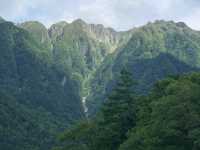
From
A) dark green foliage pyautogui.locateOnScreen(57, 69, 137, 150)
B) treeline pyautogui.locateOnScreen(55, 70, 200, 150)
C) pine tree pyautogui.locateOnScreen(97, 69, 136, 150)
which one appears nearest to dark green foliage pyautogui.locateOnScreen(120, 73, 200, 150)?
treeline pyautogui.locateOnScreen(55, 70, 200, 150)

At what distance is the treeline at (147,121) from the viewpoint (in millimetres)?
35781

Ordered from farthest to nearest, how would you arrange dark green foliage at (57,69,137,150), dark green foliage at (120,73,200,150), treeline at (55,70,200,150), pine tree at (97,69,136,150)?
1. dark green foliage at (57,69,137,150)
2. pine tree at (97,69,136,150)
3. treeline at (55,70,200,150)
4. dark green foliage at (120,73,200,150)

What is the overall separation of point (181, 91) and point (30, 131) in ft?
439

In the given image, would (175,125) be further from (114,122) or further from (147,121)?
(114,122)

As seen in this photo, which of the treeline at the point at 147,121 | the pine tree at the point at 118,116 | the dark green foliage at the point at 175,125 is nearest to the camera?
the dark green foliage at the point at 175,125

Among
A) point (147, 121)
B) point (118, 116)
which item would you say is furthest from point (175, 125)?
point (118, 116)

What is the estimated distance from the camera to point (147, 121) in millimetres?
42906

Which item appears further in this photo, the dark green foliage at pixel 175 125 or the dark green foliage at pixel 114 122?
the dark green foliage at pixel 114 122

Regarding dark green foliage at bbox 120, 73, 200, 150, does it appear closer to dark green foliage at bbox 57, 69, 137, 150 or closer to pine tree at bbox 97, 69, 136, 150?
pine tree at bbox 97, 69, 136, 150

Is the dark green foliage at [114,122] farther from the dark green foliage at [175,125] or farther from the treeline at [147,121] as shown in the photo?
the dark green foliage at [175,125]

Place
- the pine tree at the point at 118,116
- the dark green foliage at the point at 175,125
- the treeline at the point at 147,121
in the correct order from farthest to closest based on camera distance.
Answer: the pine tree at the point at 118,116 < the treeline at the point at 147,121 < the dark green foliage at the point at 175,125

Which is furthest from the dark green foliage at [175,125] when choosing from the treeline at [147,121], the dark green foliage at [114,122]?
the dark green foliage at [114,122]

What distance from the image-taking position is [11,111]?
17025cm

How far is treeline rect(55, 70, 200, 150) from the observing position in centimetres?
3578
